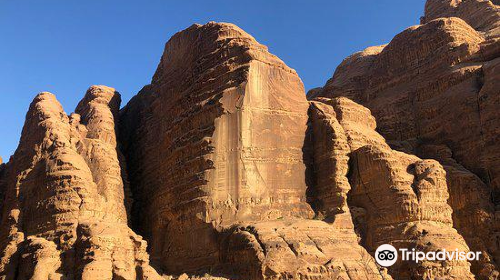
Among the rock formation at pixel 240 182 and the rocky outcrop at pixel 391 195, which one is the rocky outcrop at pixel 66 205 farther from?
the rocky outcrop at pixel 391 195

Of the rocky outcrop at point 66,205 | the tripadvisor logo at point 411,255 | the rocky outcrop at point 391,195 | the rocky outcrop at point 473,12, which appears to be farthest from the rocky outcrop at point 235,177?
the rocky outcrop at point 473,12

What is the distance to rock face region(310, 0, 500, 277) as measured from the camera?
118 feet

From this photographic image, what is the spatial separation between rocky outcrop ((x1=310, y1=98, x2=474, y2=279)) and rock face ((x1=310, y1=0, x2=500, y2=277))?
12.7 feet

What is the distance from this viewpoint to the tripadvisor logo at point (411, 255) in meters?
29.7

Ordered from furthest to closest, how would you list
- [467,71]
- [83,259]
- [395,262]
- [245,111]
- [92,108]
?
[467,71] < [92,108] < [245,111] < [395,262] < [83,259]

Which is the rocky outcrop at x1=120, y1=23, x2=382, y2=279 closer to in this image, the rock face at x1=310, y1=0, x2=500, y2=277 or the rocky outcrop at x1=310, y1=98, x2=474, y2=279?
the rocky outcrop at x1=310, y1=98, x2=474, y2=279

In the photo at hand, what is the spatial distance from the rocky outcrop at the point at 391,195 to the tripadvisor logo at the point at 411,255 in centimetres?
24

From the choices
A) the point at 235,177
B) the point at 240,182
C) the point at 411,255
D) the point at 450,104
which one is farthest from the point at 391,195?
the point at 450,104

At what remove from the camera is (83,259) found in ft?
89.2

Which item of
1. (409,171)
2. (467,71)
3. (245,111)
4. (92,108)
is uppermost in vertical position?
(467,71)

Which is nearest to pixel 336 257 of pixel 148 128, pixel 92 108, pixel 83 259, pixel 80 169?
pixel 83 259

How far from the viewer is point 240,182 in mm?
31281

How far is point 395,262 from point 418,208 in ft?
10.5

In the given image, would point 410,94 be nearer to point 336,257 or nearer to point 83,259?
point 336,257
